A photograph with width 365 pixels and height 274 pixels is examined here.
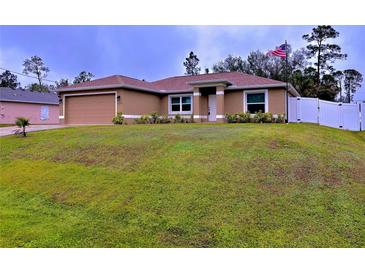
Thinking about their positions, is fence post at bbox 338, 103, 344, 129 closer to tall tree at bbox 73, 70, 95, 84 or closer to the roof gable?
the roof gable

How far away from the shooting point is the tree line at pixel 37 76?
170 feet

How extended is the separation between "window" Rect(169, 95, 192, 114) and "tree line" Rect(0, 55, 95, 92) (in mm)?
32366

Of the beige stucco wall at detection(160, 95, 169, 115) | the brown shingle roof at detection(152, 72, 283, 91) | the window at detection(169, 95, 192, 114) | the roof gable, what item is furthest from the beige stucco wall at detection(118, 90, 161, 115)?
the roof gable

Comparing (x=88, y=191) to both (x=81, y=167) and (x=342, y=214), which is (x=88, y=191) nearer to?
(x=81, y=167)

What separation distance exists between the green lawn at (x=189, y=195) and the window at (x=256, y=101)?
404 inches

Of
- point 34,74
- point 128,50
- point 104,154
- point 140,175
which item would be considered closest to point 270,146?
point 140,175

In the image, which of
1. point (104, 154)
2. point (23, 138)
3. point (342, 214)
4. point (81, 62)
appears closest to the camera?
point (342, 214)

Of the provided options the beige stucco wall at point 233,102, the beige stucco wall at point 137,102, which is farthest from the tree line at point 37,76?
the beige stucco wall at point 233,102

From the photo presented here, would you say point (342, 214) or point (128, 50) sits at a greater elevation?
point (128, 50)

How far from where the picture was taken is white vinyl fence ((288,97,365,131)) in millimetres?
20344

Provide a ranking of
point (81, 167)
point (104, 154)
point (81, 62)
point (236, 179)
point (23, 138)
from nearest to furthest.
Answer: point (236, 179)
point (81, 167)
point (104, 154)
point (23, 138)
point (81, 62)

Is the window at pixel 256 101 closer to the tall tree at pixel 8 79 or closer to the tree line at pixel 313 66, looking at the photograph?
the tree line at pixel 313 66

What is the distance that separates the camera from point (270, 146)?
9.86 metres

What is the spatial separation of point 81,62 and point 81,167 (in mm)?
35374
